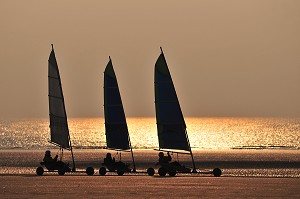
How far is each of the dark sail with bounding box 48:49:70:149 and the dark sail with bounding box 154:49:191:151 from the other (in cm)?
621

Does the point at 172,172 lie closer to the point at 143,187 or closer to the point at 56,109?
the point at 56,109

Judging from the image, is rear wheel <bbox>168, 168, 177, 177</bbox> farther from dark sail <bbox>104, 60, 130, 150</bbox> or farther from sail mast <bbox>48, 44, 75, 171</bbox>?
sail mast <bbox>48, 44, 75, 171</bbox>

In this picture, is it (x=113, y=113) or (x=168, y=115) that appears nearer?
(x=168, y=115)

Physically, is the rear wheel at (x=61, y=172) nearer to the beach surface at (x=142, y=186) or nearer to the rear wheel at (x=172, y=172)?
the beach surface at (x=142, y=186)

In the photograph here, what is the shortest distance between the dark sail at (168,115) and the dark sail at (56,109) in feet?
20.4

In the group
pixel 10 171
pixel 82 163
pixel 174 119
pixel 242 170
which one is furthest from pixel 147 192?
pixel 82 163

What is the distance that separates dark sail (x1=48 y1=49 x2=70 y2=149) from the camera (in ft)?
228

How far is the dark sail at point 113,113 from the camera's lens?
7131cm

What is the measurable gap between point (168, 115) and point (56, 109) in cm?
759

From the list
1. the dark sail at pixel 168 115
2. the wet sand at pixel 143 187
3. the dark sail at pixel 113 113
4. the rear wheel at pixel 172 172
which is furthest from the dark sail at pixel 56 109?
the rear wheel at pixel 172 172

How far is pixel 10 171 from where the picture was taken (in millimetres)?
78312

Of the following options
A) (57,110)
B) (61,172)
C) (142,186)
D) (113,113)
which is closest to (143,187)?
(142,186)

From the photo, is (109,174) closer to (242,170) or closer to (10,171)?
(10,171)

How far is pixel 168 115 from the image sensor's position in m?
69.1
